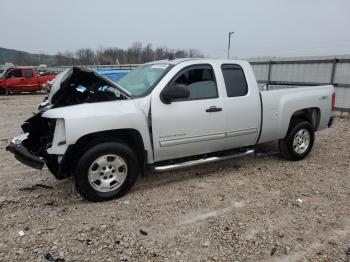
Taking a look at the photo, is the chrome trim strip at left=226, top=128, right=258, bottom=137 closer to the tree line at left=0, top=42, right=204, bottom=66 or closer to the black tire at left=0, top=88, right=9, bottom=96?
the black tire at left=0, top=88, right=9, bottom=96

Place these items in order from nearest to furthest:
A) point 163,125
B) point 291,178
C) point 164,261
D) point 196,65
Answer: point 164,261
point 163,125
point 196,65
point 291,178

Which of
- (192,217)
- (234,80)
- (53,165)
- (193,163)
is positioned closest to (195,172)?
(193,163)

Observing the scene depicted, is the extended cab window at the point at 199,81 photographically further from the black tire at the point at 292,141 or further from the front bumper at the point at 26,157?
the front bumper at the point at 26,157

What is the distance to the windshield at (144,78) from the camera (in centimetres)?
438

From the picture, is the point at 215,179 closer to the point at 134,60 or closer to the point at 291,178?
the point at 291,178

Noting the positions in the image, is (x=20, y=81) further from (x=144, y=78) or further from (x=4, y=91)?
(x=144, y=78)

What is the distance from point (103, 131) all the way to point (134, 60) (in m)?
63.9

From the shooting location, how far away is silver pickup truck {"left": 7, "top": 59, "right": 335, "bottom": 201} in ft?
12.7

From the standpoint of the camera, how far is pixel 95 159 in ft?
12.7

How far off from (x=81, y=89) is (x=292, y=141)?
12.3 feet

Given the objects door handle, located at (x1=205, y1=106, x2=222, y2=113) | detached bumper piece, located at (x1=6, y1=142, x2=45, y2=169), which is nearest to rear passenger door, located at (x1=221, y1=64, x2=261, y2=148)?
door handle, located at (x1=205, y1=106, x2=222, y2=113)

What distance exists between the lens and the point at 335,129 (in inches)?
344

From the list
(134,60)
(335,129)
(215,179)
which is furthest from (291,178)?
(134,60)

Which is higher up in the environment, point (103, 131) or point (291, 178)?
point (103, 131)
